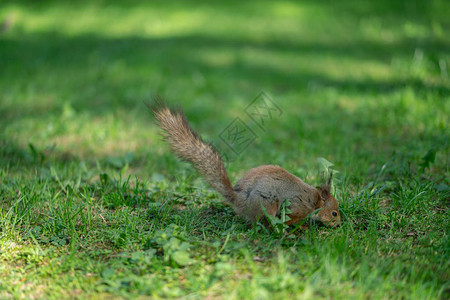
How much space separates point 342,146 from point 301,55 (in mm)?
4917

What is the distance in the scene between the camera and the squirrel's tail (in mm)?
3100

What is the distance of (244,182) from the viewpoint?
311 centimetres

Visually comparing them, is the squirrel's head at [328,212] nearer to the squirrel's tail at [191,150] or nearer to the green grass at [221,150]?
the green grass at [221,150]

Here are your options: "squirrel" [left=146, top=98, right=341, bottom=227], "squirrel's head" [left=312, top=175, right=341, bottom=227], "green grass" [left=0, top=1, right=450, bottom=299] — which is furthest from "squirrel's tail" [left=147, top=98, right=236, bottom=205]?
"squirrel's head" [left=312, top=175, right=341, bottom=227]

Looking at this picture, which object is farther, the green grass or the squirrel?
the squirrel

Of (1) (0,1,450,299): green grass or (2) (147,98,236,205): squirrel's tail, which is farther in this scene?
(2) (147,98,236,205): squirrel's tail

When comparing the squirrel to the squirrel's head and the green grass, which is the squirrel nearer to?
the squirrel's head

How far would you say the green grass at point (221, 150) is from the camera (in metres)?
2.53

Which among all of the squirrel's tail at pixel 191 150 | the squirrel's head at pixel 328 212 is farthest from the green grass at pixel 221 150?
the squirrel's tail at pixel 191 150

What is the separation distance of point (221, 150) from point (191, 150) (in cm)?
173

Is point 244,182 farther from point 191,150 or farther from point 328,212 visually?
point 328,212

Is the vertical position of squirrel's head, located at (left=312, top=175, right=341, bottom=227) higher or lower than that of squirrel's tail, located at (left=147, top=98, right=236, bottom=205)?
lower

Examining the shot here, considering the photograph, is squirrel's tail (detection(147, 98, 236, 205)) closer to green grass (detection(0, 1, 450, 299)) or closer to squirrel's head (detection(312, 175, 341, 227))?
green grass (detection(0, 1, 450, 299))

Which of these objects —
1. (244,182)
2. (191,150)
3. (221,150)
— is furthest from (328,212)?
(221,150)
